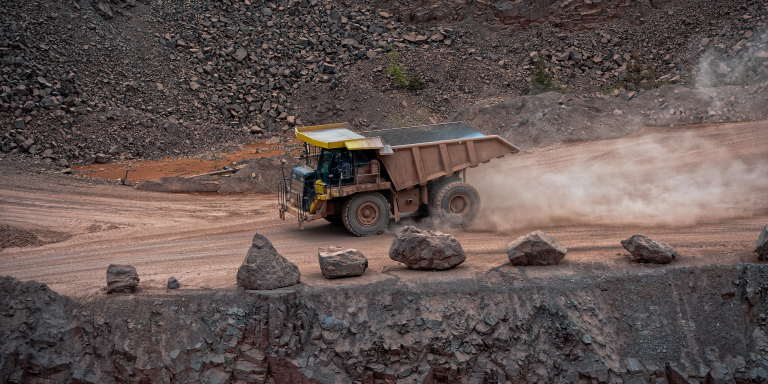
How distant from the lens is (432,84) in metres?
30.9

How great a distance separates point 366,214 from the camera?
12.2 metres

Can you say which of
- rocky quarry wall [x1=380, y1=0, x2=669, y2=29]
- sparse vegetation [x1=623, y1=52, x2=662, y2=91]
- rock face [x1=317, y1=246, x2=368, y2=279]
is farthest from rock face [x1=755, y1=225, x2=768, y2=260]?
rocky quarry wall [x1=380, y1=0, x2=669, y2=29]

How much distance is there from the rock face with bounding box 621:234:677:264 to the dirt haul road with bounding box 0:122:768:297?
178mm

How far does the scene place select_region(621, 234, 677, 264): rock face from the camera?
29.9 feet

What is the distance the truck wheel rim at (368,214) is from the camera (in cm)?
1216

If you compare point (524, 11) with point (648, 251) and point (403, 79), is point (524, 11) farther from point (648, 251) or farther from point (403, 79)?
point (648, 251)

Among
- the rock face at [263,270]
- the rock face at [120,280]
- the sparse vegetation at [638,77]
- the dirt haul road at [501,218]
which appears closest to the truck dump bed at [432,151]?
the dirt haul road at [501,218]

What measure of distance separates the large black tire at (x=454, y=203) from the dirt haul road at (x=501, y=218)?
32cm

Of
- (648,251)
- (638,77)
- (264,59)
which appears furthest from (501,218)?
(264,59)

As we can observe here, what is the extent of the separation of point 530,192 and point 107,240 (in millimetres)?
10435

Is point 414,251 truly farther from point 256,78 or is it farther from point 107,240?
point 256,78

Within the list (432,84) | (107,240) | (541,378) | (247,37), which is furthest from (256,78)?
(541,378)

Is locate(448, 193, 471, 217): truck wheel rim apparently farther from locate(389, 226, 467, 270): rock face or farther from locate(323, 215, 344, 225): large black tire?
locate(389, 226, 467, 270): rock face

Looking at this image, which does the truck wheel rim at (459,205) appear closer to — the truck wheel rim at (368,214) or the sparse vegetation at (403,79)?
the truck wheel rim at (368,214)
